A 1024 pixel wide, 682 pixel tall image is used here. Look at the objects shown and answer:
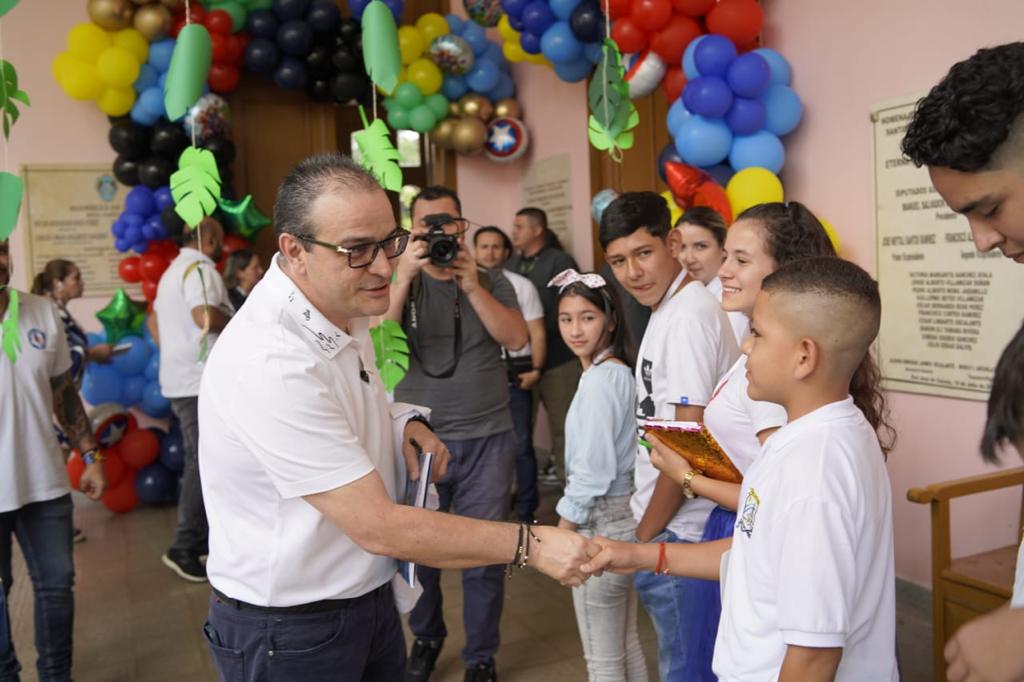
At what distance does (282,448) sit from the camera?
132 centimetres

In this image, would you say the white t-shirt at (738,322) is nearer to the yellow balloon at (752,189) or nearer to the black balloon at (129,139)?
the yellow balloon at (752,189)

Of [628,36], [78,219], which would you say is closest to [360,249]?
[628,36]

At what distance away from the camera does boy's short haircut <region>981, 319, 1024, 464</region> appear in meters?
0.82

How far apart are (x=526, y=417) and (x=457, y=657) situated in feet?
6.91

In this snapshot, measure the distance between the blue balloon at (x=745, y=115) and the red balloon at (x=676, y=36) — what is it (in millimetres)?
Result: 402

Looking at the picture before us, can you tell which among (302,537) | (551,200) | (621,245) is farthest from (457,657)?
(551,200)

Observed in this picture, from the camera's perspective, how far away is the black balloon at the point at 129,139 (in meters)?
5.25

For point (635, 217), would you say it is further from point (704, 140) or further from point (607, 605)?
point (704, 140)

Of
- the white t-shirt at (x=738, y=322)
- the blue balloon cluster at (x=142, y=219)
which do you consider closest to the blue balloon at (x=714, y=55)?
the white t-shirt at (x=738, y=322)

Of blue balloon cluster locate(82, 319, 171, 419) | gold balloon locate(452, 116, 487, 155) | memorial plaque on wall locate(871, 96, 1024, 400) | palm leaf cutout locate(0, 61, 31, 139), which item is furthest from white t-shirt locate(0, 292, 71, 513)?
gold balloon locate(452, 116, 487, 155)

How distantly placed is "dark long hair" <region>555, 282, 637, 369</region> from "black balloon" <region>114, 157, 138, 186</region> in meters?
4.07

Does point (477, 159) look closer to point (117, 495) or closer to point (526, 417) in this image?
point (526, 417)

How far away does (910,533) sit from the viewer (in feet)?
10.9

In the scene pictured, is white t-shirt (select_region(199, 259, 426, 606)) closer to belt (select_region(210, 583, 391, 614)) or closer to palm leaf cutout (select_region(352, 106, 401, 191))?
belt (select_region(210, 583, 391, 614))
